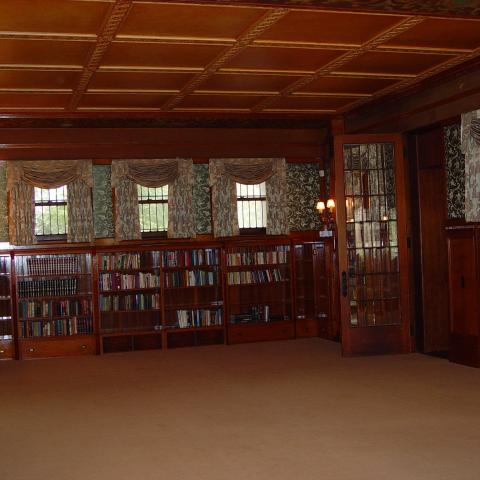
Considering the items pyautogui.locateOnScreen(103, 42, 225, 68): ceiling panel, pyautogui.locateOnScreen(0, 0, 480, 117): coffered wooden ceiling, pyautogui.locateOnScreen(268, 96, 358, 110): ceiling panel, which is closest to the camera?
pyautogui.locateOnScreen(0, 0, 480, 117): coffered wooden ceiling

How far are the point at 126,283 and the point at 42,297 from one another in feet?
4.42

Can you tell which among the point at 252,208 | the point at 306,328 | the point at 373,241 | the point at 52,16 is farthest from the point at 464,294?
the point at 52,16

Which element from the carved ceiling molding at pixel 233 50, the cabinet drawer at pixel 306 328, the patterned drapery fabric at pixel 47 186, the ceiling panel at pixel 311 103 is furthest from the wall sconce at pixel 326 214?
the patterned drapery fabric at pixel 47 186

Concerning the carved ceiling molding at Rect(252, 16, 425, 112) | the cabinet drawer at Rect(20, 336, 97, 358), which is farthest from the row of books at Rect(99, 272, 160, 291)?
the carved ceiling molding at Rect(252, 16, 425, 112)

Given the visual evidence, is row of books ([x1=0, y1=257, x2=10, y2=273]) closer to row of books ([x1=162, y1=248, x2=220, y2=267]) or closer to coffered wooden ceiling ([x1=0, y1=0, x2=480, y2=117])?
row of books ([x1=162, y1=248, x2=220, y2=267])

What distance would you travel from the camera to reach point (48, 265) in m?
12.5

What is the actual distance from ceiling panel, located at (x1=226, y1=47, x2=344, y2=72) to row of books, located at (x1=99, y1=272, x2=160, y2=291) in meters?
4.93

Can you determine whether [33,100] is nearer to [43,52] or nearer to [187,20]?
[43,52]

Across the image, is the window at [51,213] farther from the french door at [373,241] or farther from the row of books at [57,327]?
the french door at [373,241]

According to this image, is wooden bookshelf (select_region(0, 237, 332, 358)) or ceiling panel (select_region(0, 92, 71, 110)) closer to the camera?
ceiling panel (select_region(0, 92, 71, 110))

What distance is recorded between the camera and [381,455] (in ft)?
19.5

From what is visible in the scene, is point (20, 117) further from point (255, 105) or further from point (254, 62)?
point (254, 62)

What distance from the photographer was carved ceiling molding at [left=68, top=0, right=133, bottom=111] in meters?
6.62

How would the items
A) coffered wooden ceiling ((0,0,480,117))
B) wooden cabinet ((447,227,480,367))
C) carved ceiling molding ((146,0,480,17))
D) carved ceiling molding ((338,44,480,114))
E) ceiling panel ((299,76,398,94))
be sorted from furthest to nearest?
1. ceiling panel ((299,76,398,94))
2. wooden cabinet ((447,227,480,367))
3. carved ceiling molding ((338,44,480,114))
4. coffered wooden ceiling ((0,0,480,117))
5. carved ceiling molding ((146,0,480,17))
